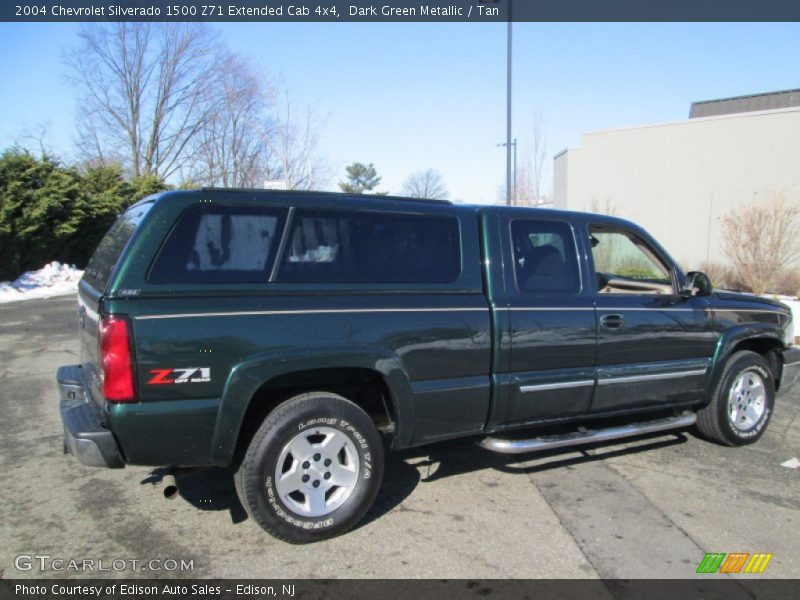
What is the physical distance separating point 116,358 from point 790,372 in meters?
8.11

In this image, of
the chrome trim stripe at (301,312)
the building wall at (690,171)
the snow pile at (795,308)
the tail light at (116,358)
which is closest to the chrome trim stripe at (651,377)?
the chrome trim stripe at (301,312)

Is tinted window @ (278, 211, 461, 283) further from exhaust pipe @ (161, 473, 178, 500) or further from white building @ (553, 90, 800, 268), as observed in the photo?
white building @ (553, 90, 800, 268)

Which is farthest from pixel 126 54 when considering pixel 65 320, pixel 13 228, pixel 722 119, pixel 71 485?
pixel 71 485

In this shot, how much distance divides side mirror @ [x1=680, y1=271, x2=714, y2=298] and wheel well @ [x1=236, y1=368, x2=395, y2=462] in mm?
2582

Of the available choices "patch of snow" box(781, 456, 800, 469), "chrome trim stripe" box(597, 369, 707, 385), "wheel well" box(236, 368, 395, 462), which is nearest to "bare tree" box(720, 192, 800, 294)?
"patch of snow" box(781, 456, 800, 469)

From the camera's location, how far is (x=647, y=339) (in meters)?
4.55

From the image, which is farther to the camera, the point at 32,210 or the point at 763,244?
the point at 32,210

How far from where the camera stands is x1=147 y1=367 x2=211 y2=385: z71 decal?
307 cm

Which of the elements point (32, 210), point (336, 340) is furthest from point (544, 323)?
point (32, 210)

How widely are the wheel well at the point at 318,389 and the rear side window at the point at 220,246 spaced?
604 mm

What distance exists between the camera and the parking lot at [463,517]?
3.27m

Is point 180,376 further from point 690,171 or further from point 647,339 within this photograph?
point 690,171

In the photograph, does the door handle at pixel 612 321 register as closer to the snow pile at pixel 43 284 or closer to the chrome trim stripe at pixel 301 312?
the chrome trim stripe at pixel 301 312

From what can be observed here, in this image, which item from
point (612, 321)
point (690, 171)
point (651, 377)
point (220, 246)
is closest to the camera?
point (220, 246)
